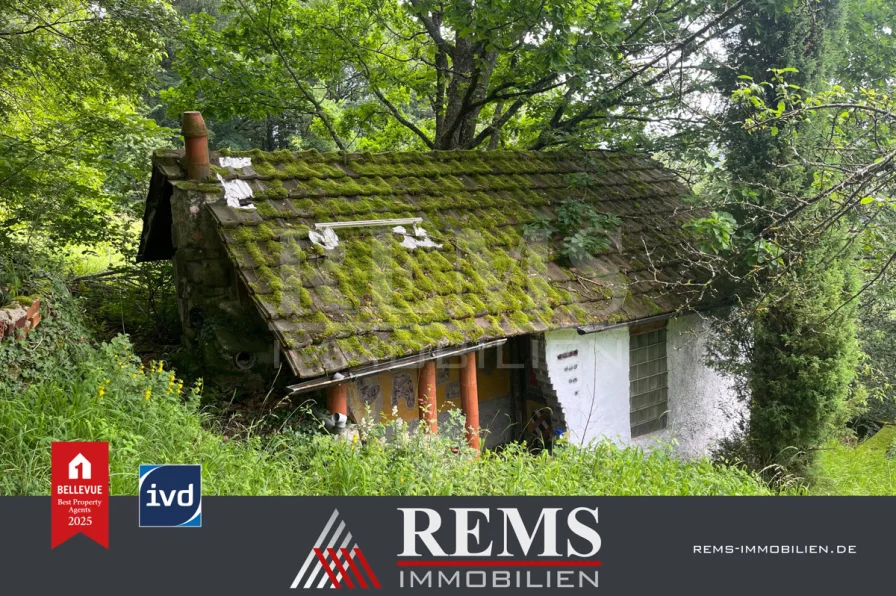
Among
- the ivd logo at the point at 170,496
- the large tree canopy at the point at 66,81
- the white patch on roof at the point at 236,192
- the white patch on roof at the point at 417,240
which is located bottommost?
the ivd logo at the point at 170,496

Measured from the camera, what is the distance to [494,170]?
31.1 ft

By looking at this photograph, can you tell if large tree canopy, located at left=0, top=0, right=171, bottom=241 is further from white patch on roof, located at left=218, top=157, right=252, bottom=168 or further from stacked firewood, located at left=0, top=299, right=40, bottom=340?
white patch on roof, located at left=218, top=157, right=252, bottom=168

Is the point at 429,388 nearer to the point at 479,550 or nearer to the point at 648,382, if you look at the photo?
the point at 479,550

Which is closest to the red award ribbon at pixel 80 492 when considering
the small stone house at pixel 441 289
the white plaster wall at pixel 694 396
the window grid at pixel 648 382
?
the small stone house at pixel 441 289

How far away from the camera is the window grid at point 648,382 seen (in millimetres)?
9250

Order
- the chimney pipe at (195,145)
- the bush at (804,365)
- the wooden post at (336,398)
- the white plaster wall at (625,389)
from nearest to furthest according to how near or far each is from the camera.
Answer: the wooden post at (336,398) < the chimney pipe at (195,145) < the bush at (804,365) < the white plaster wall at (625,389)

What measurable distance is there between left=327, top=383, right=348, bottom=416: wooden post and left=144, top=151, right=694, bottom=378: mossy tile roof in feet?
1.22

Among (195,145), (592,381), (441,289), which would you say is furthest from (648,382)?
(195,145)

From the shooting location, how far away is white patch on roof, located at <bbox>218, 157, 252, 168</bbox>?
24.7ft

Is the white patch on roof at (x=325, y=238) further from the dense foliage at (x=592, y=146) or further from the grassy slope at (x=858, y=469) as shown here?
the grassy slope at (x=858, y=469)

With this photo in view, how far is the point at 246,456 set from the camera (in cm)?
538

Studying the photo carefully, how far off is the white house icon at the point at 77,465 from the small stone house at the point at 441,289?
1703 mm

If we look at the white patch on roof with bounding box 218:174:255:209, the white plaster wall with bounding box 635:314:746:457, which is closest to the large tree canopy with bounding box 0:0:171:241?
the white patch on roof with bounding box 218:174:255:209

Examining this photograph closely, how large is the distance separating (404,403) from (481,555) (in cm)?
310
